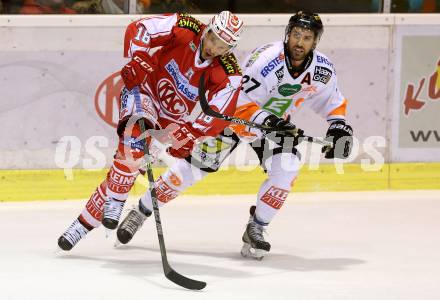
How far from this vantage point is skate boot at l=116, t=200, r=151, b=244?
16.5 feet

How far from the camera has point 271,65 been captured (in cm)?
493

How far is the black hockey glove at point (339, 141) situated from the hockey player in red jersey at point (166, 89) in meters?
0.50

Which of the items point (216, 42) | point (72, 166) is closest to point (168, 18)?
point (216, 42)

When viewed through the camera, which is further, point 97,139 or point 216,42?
point 97,139

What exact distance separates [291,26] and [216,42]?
38cm

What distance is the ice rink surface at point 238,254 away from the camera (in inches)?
169

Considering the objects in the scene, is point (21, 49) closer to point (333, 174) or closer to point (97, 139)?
point (97, 139)

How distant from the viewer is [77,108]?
629 centimetres

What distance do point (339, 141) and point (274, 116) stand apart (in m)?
0.34

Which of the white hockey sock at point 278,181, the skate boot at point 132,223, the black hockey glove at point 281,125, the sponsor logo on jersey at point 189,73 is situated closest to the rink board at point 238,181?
the skate boot at point 132,223

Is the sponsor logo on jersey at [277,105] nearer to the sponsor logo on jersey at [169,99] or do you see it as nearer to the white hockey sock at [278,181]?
the white hockey sock at [278,181]

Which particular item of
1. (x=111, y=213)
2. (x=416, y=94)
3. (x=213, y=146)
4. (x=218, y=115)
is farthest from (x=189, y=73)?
(x=416, y=94)

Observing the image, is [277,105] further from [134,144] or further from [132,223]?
[132,223]

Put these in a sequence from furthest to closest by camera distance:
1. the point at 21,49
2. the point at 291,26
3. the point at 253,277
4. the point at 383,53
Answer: the point at 383,53, the point at 21,49, the point at 291,26, the point at 253,277
